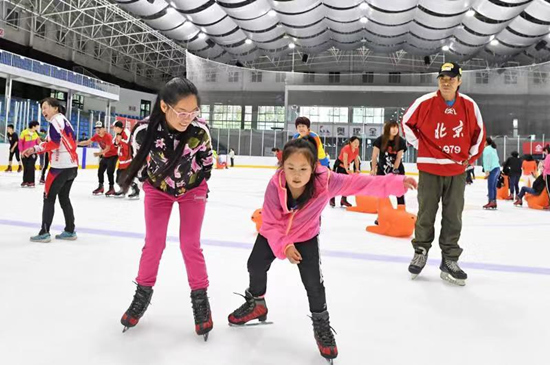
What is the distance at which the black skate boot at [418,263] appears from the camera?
2.38 meters

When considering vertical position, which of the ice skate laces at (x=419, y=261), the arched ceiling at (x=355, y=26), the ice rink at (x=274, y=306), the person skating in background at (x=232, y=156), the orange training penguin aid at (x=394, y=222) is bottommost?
the ice rink at (x=274, y=306)

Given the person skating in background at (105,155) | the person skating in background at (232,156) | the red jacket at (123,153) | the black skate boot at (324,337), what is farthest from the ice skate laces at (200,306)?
the person skating in background at (232,156)

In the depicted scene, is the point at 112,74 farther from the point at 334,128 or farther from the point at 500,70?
the point at 500,70

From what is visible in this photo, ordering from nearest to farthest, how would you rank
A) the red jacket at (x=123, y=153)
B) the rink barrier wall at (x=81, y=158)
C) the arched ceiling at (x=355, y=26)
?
1. the red jacket at (x=123, y=153)
2. the rink barrier wall at (x=81, y=158)
3. the arched ceiling at (x=355, y=26)

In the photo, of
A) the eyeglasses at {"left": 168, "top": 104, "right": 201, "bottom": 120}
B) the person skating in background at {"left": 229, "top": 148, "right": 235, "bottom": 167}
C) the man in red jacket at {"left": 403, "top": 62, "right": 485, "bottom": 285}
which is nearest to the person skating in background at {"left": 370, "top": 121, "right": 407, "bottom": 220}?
the man in red jacket at {"left": 403, "top": 62, "right": 485, "bottom": 285}

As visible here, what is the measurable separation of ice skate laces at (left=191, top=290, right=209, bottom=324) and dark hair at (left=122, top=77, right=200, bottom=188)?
479 millimetres

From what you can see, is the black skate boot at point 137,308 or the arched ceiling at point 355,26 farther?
the arched ceiling at point 355,26

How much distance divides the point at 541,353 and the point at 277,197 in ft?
3.67

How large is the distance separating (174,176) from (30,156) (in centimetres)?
694

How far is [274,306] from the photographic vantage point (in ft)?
6.03

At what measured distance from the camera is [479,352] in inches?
57.2

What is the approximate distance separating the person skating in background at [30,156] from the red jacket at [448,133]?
6.52 meters

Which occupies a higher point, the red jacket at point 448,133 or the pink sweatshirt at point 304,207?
the red jacket at point 448,133

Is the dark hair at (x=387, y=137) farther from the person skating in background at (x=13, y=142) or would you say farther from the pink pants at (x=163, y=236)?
the person skating in background at (x=13, y=142)
